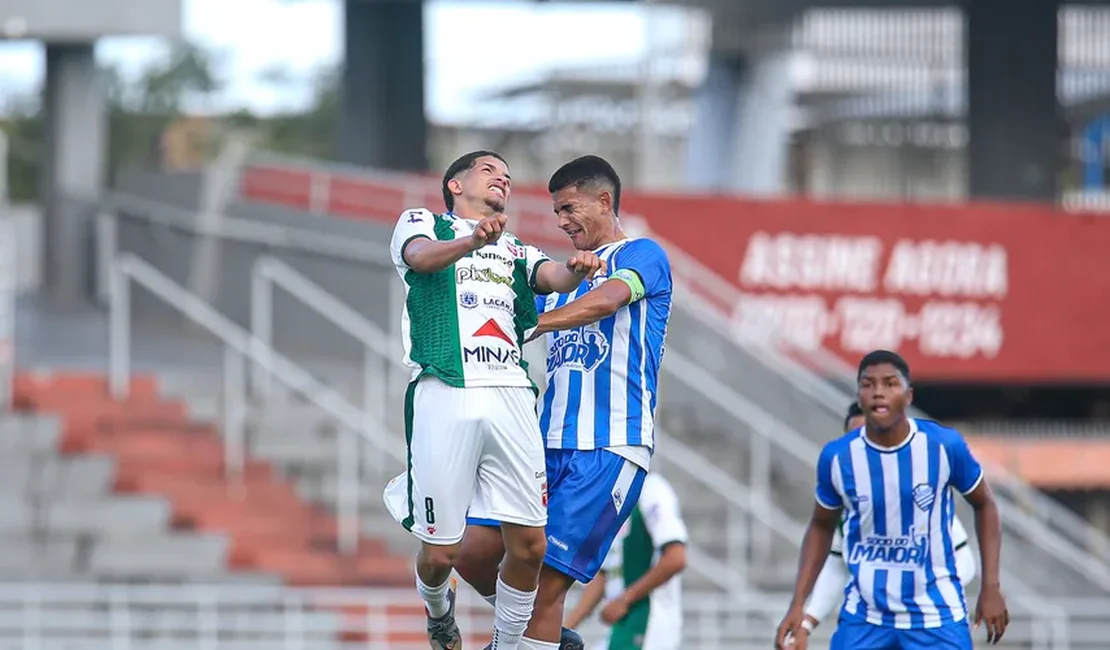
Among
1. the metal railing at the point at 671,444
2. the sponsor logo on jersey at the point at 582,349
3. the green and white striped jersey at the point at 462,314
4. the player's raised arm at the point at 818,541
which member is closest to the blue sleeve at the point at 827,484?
the player's raised arm at the point at 818,541

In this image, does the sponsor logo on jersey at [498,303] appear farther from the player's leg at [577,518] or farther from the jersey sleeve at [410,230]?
the player's leg at [577,518]

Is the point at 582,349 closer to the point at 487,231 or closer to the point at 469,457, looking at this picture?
the point at 469,457

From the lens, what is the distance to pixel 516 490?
7996mm

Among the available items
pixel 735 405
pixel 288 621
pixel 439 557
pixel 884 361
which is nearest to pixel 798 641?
pixel 884 361

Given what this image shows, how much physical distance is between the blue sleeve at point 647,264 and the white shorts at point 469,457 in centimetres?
64

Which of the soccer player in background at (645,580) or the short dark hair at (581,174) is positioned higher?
the short dark hair at (581,174)

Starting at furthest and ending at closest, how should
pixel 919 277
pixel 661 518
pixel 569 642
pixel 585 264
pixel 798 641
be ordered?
1. pixel 919 277
2. pixel 661 518
3. pixel 798 641
4. pixel 569 642
5. pixel 585 264

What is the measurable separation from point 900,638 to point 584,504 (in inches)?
67.5

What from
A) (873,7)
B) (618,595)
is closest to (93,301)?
(873,7)

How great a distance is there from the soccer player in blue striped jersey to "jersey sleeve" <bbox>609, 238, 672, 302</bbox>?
1.13 metres

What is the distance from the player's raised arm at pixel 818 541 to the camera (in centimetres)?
907

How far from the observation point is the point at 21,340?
23000mm

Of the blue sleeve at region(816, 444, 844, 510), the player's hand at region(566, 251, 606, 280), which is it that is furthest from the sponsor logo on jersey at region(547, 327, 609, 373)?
the blue sleeve at region(816, 444, 844, 510)

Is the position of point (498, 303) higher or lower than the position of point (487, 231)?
lower
